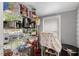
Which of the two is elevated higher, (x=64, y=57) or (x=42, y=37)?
(x=42, y=37)

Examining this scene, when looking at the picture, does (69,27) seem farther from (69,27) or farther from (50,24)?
(50,24)

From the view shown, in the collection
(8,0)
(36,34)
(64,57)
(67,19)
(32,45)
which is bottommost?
(64,57)

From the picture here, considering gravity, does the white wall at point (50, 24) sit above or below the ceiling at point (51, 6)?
below

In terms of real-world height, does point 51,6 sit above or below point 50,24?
above

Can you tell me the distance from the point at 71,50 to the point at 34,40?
407 millimetres

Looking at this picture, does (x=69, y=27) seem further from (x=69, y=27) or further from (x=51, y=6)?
(x=51, y=6)

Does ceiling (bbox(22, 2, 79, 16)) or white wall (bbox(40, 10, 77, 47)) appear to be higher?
ceiling (bbox(22, 2, 79, 16))

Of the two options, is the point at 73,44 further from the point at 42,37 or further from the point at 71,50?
the point at 42,37

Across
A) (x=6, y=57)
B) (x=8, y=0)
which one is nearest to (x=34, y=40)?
(x=6, y=57)

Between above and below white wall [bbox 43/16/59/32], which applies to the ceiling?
above

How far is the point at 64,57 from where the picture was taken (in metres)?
1.34

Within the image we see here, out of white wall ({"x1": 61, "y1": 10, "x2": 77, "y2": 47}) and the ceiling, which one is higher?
the ceiling

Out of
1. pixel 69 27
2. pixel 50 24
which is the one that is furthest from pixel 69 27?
pixel 50 24

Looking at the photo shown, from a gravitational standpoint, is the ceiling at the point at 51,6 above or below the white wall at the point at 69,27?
above
